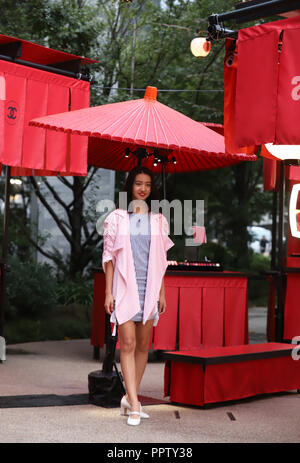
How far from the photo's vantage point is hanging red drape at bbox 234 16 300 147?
16.8ft

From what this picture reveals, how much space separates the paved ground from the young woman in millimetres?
292

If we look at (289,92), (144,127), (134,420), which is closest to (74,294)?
→ (144,127)

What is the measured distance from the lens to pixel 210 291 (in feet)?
30.9

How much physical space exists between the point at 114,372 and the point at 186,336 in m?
2.85

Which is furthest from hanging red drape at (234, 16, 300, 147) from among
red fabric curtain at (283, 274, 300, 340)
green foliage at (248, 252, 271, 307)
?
green foliage at (248, 252, 271, 307)

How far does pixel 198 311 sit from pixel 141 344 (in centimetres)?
335

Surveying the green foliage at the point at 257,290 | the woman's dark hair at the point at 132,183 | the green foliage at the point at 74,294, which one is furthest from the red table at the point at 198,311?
the green foliage at the point at 257,290

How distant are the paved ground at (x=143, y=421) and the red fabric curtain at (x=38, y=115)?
251cm

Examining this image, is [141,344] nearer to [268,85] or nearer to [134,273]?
[134,273]

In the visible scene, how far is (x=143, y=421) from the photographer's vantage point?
585 centimetres

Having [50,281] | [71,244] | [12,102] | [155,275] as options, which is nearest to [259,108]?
[155,275]

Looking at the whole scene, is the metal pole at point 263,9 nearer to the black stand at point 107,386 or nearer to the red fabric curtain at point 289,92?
the red fabric curtain at point 289,92

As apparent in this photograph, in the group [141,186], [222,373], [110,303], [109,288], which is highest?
[141,186]

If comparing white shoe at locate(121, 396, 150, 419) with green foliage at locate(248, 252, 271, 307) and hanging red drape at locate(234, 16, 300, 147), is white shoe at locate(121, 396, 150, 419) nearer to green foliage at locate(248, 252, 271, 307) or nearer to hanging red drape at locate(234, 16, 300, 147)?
hanging red drape at locate(234, 16, 300, 147)
